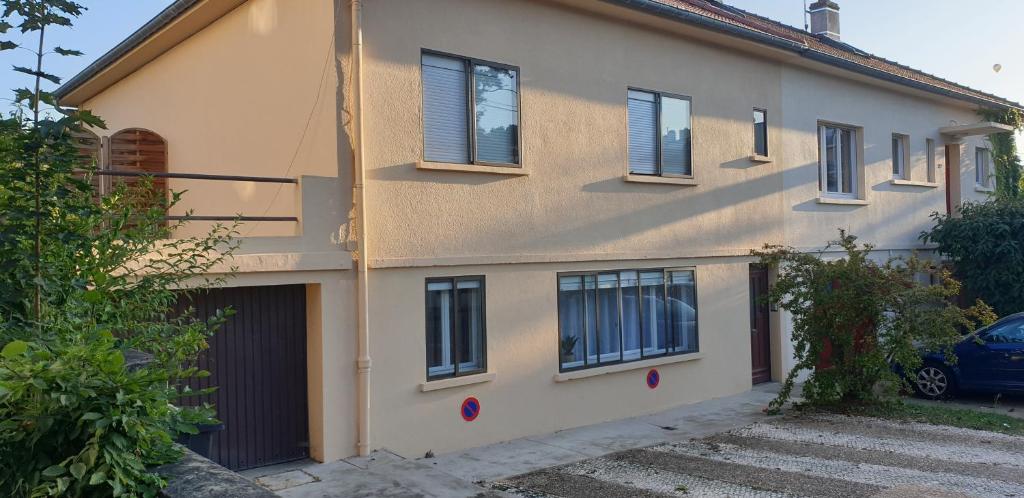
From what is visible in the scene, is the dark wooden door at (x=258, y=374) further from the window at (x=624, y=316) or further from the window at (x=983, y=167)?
the window at (x=983, y=167)

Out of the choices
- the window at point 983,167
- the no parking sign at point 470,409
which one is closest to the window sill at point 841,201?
the window at point 983,167

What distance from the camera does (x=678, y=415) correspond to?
11.3 m

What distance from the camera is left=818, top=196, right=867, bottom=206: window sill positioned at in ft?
47.7

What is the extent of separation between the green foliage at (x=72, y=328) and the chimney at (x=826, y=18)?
1930 cm

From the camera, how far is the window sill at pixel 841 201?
14539mm

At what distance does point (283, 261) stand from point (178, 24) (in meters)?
5.04

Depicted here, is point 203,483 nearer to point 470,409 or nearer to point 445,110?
point 470,409

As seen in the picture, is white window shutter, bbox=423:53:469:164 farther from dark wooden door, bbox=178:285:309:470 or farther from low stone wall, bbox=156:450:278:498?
low stone wall, bbox=156:450:278:498

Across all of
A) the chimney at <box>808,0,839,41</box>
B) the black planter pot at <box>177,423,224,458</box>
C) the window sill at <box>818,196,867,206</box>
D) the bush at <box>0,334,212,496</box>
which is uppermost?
the chimney at <box>808,0,839,41</box>

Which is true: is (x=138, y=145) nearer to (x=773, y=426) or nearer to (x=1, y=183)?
(x=1, y=183)

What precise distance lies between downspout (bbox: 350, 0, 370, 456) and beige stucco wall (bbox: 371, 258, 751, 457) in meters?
0.15

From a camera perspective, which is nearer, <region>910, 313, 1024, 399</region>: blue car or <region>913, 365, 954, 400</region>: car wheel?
<region>910, 313, 1024, 399</region>: blue car

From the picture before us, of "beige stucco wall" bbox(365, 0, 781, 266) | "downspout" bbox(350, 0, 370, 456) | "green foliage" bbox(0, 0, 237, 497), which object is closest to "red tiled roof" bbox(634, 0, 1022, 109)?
"beige stucco wall" bbox(365, 0, 781, 266)

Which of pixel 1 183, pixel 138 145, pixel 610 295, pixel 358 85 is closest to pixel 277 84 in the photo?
pixel 358 85
